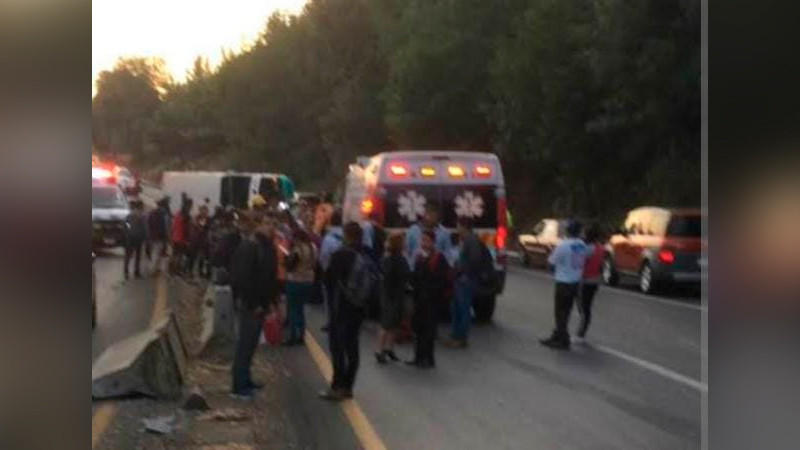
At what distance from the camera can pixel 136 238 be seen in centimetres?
406

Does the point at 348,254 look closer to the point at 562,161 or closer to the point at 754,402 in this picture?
the point at 562,161

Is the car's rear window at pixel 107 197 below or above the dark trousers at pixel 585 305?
above

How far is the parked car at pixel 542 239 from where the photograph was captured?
4391 mm

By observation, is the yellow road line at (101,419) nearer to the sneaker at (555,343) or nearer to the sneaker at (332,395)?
the sneaker at (332,395)

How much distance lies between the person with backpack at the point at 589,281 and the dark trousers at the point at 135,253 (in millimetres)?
1345

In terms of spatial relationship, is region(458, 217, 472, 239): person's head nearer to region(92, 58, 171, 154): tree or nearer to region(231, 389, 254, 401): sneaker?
region(231, 389, 254, 401): sneaker

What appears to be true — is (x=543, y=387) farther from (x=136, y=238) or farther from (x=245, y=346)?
(x=136, y=238)

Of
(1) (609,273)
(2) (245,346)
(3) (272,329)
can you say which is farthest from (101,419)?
(1) (609,273)

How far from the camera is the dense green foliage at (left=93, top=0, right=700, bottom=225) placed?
408 cm

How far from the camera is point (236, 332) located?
14.7 feet

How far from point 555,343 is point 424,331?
0.55 meters

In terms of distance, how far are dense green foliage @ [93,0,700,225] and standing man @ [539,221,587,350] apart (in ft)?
0.38

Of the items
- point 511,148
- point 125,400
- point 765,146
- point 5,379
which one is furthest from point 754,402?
point 5,379

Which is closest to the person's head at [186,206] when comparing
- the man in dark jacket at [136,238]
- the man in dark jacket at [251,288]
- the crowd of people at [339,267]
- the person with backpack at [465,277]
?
the crowd of people at [339,267]
